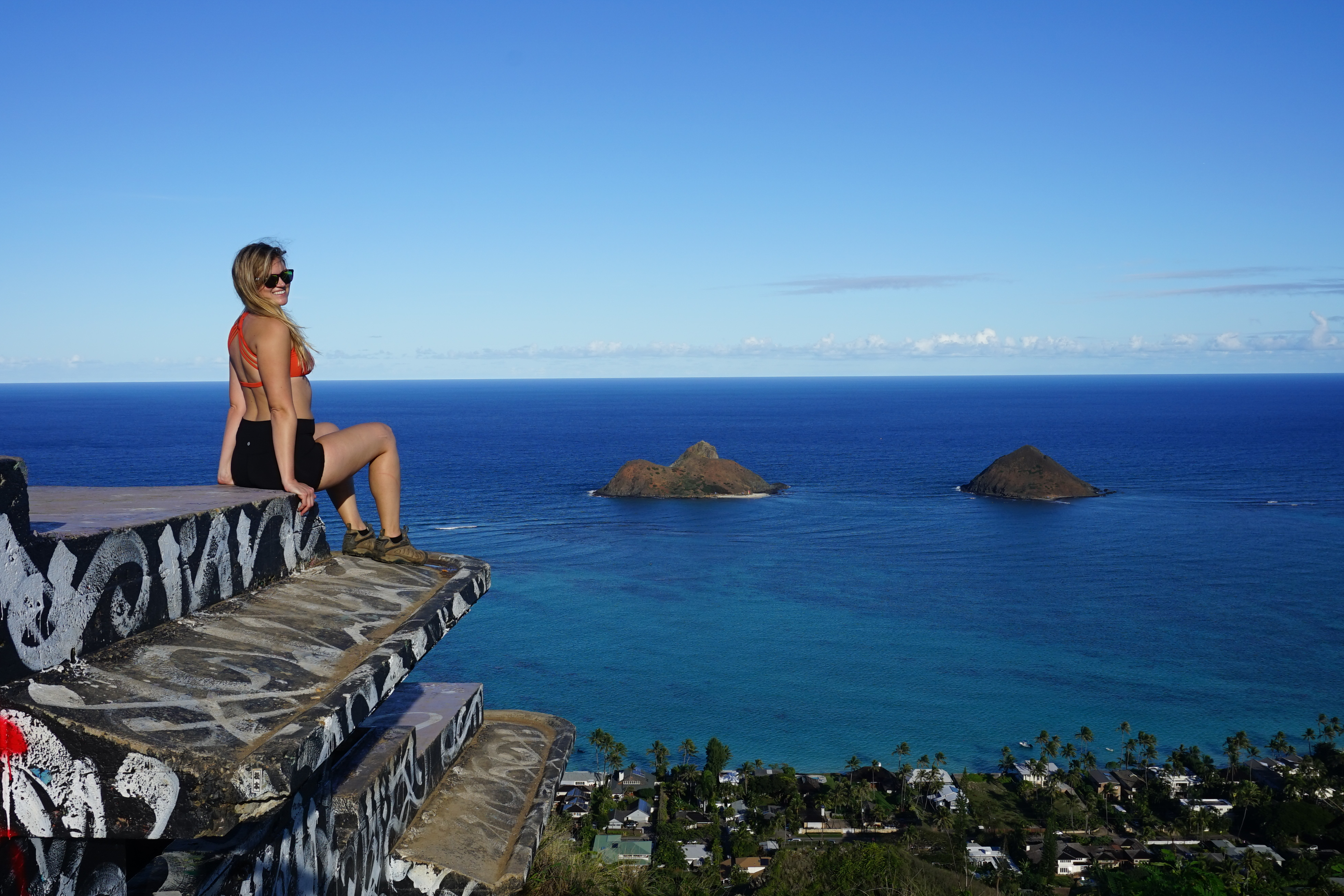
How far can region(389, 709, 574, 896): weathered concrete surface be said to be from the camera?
16.3 feet

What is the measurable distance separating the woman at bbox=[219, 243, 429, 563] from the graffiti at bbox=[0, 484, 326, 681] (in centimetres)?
60

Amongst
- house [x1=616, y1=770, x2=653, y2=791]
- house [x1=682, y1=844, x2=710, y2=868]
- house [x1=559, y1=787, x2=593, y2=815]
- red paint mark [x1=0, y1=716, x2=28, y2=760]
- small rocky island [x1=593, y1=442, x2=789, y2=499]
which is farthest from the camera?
small rocky island [x1=593, y1=442, x2=789, y2=499]

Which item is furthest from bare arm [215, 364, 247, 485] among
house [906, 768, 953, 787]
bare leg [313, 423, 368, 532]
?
house [906, 768, 953, 787]

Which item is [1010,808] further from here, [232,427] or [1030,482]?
[1030,482]

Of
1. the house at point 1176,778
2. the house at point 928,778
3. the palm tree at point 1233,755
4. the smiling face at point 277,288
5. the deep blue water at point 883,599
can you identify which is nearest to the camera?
the smiling face at point 277,288

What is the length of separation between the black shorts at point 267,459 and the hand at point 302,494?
137mm

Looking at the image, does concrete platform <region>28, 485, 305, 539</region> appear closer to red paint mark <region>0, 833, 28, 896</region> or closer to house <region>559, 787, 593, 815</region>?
red paint mark <region>0, 833, 28, 896</region>

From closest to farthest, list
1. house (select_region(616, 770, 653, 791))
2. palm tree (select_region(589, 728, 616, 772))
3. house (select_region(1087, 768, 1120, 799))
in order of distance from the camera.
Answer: house (select_region(616, 770, 653, 791))
house (select_region(1087, 768, 1120, 799))
palm tree (select_region(589, 728, 616, 772))

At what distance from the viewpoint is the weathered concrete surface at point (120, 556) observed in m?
2.75

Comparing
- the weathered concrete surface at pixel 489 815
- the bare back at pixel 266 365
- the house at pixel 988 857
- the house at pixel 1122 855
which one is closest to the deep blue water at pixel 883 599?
the house at pixel 988 857

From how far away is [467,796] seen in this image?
5.92 m

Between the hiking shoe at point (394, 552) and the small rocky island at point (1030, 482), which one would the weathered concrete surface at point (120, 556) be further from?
the small rocky island at point (1030, 482)

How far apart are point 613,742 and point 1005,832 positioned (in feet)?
38.4

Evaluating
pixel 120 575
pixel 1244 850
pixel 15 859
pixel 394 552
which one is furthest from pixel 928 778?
pixel 15 859
